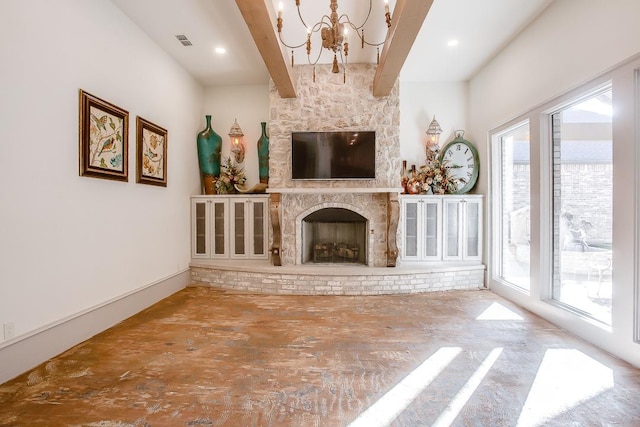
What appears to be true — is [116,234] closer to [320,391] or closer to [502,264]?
[320,391]

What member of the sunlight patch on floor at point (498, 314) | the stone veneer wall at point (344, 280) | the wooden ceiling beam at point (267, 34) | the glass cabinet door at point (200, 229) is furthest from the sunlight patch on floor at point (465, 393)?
the glass cabinet door at point (200, 229)

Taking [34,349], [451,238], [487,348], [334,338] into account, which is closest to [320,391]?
[334,338]

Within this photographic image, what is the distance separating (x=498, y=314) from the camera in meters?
3.65

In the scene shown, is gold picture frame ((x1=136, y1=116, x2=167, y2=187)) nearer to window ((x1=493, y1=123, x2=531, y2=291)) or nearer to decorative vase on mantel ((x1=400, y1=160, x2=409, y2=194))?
decorative vase on mantel ((x1=400, y1=160, x2=409, y2=194))

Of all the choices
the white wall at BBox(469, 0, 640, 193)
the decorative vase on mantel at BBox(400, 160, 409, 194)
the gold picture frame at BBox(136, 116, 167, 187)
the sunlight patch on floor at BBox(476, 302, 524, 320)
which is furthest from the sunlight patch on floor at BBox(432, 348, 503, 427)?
the gold picture frame at BBox(136, 116, 167, 187)

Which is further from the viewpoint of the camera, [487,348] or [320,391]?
[487,348]

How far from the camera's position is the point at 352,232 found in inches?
209

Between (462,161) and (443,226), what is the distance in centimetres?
118

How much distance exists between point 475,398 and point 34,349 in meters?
3.24

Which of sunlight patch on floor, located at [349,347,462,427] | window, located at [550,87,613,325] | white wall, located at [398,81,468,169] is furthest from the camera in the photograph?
white wall, located at [398,81,468,169]

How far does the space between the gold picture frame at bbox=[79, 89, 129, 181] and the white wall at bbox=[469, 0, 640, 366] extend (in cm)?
460

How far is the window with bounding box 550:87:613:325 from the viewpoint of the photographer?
110 inches

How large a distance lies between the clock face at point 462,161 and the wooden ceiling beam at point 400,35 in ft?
Result: 5.50

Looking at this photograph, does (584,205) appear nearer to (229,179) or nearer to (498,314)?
(498,314)
